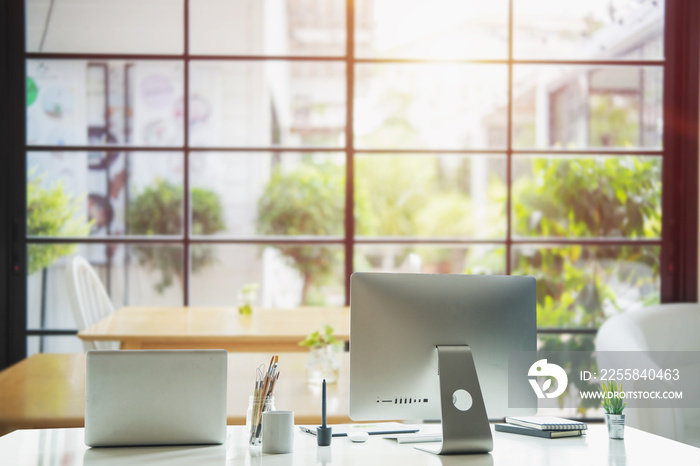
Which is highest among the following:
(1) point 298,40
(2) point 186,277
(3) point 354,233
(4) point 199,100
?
(1) point 298,40

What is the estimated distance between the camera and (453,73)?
376cm

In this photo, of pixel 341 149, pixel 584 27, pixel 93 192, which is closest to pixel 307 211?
pixel 341 149

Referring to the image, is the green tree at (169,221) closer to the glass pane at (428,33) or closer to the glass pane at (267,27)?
the glass pane at (267,27)

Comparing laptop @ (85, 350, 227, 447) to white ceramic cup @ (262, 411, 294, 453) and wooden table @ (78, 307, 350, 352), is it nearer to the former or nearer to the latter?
white ceramic cup @ (262, 411, 294, 453)

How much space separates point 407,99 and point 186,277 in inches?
59.3

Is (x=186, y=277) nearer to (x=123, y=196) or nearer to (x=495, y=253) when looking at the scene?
(x=123, y=196)

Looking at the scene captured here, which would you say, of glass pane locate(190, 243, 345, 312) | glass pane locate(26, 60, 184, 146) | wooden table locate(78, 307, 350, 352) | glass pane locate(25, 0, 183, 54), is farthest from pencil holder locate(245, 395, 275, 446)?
glass pane locate(25, 0, 183, 54)

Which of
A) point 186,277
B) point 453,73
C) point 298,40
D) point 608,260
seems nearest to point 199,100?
point 298,40

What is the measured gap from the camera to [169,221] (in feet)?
12.1

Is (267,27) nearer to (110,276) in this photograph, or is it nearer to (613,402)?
(110,276)

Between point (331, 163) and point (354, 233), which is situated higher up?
point (331, 163)

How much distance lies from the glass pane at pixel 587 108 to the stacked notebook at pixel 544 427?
2.19m

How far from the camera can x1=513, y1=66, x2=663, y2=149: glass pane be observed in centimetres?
373

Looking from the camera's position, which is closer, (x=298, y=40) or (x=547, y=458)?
(x=547, y=458)
